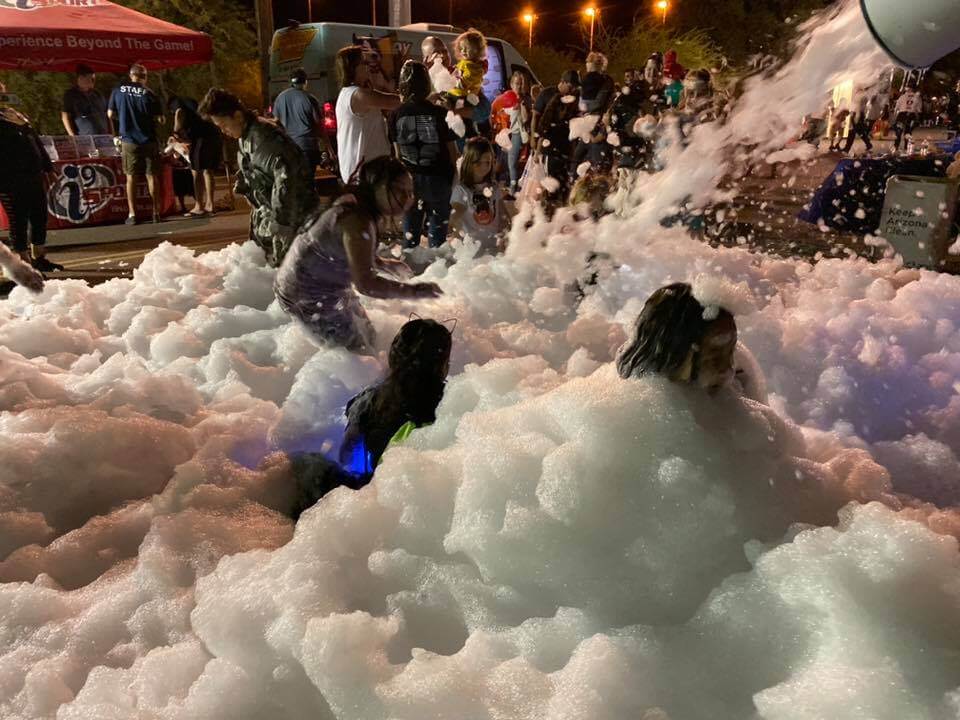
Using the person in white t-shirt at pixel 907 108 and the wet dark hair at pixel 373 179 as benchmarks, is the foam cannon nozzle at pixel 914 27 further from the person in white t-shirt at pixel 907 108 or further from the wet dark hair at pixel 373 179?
the person in white t-shirt at pixel 907 108

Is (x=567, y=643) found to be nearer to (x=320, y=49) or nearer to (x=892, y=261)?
(x=892, y=261)

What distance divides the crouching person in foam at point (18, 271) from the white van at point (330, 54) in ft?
33.0

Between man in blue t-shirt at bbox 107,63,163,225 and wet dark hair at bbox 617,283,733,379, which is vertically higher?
wet dark hair at bbox 617,283,733,379

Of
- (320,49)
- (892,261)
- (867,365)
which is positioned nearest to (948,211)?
(892,261)

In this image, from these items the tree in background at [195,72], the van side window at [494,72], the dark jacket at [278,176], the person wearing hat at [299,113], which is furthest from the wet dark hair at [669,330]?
the tree in background at [195,72]

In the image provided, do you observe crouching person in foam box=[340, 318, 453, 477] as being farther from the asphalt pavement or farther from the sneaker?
the sneaker

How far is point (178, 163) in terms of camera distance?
11.5 meters

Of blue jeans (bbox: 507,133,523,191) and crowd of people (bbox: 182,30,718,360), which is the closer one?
crowd of people (bbox: 182,30,718,360)

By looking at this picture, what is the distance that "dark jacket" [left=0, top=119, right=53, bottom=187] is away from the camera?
7.18 metres

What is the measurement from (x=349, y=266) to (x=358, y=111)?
3022mm

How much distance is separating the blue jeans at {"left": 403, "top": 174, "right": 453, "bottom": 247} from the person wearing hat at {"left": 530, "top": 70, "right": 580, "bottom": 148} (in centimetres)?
221

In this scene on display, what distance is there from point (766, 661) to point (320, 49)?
1467 centimetres

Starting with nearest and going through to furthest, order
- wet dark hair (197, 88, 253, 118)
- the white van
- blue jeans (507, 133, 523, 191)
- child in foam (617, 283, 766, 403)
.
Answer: child in foam (617, 283, 766, 403) < wet dark hair (197, 88, 253, 118) < blue jeans (507, 133, 523, 191) < the white van

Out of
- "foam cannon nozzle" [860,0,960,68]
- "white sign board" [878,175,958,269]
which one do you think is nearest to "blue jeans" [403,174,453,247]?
"foam cannon nozzle" [860,0,960,68]
